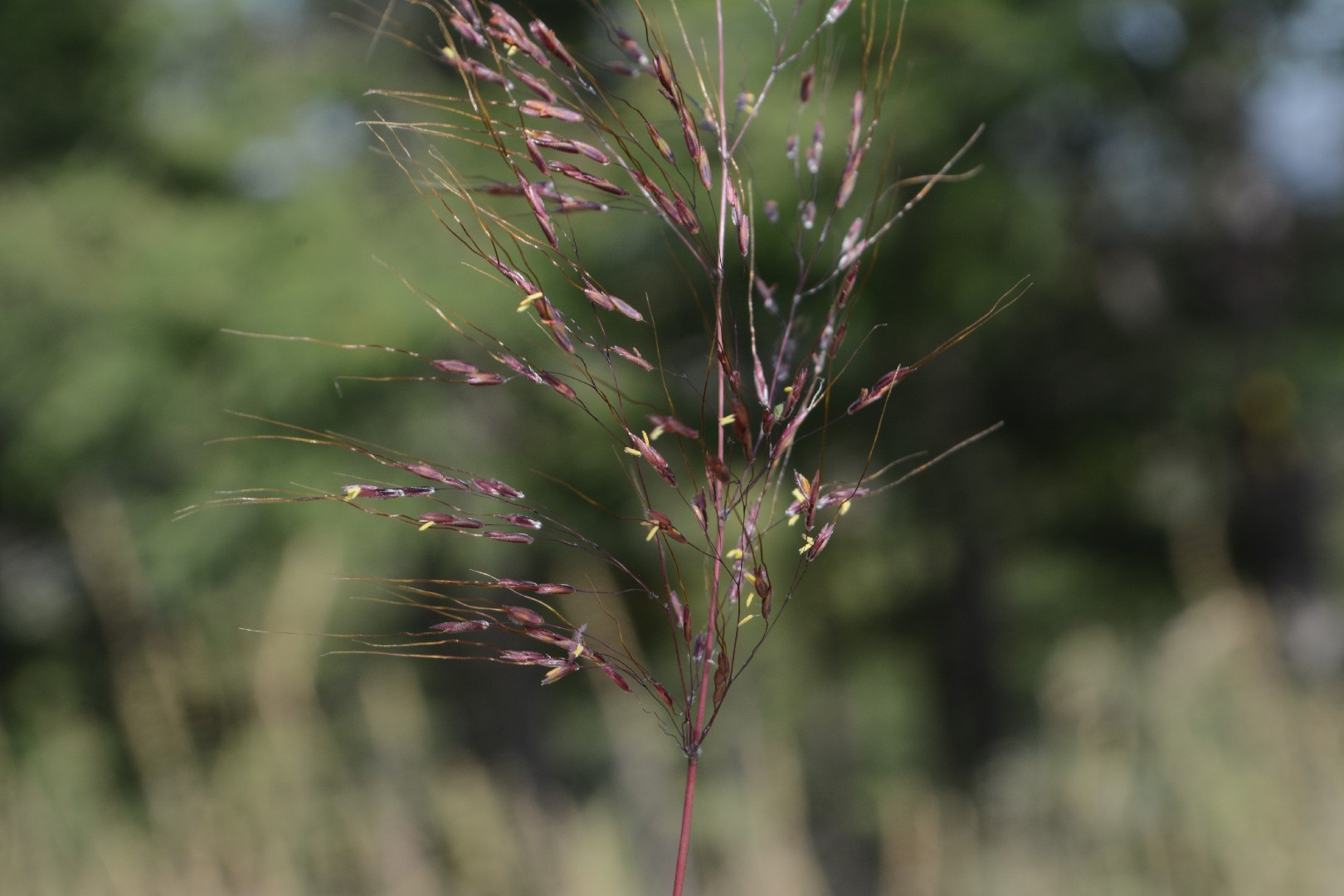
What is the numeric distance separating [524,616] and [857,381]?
5351mm

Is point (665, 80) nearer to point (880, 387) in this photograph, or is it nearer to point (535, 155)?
point (535, 155)

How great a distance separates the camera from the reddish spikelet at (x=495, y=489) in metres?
0.69

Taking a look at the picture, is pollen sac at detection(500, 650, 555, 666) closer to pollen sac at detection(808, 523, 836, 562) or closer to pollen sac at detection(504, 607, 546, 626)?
pollen sac at detection(504, 607, 546, 626)

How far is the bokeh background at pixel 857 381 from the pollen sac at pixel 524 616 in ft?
7.91

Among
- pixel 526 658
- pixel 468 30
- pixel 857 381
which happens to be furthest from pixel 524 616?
pixel 857 381

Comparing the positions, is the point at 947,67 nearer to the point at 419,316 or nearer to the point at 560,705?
the point at 419,316

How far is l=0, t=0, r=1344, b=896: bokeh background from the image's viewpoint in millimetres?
3836

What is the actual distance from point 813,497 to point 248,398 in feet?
20.6

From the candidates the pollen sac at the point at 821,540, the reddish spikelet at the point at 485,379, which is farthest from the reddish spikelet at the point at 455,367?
the pollen sac at the point at 821,540

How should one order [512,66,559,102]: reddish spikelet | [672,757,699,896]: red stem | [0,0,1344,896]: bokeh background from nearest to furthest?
[672,757,699,896]: red stem
[512,66,559,102]: reddish spikelet
[0,0,1344,896]: bokeh background

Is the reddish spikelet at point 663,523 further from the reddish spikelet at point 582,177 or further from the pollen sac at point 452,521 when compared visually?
the reddish spikelet at point 582,177

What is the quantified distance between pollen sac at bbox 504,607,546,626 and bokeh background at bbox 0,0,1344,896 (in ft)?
7.91

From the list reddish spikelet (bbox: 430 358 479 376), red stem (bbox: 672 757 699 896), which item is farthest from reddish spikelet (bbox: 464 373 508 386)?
red stem (bbox: 672 757 699 896)

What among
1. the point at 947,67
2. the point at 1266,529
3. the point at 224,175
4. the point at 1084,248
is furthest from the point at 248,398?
the point at 1266,529
